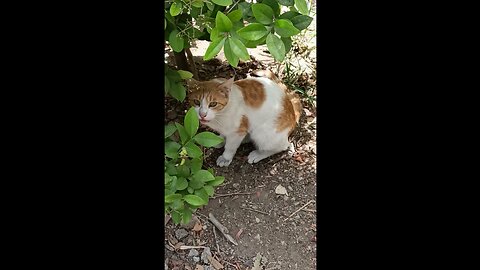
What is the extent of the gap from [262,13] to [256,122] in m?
0.98

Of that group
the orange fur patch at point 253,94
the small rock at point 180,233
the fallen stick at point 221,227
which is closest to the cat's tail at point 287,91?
the orange fur patch at point 253,94

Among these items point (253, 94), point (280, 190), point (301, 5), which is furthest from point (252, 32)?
point (280, 190)

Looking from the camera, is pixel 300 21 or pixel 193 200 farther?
pixel 300 21

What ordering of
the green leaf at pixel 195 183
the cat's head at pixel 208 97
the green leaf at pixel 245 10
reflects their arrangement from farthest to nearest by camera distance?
the cat's head at pixel 208 97 → the green leaf at pixel 245 10 → the green leaf at pixel 195 183

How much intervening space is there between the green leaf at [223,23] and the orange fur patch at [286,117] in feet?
3.20

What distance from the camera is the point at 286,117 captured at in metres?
2.58

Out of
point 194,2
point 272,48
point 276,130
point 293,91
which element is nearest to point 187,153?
point 272,48

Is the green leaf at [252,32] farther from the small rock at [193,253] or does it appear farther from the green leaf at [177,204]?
the small rock at [193,253]

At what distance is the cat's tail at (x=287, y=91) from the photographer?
9.00 ft

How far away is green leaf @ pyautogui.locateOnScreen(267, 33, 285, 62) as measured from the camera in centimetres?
157

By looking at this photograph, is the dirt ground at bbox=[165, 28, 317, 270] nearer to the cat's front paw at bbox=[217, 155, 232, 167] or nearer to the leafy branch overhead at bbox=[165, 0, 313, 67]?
the cat's front paw at bbox=[217, 155, 232, 167]

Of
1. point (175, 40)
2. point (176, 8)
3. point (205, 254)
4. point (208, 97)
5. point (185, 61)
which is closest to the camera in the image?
point (176, 8)

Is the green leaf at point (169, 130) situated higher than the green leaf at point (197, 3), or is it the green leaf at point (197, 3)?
the green leaf at point (197, 3)

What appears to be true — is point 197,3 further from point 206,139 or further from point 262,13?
point 206,139
